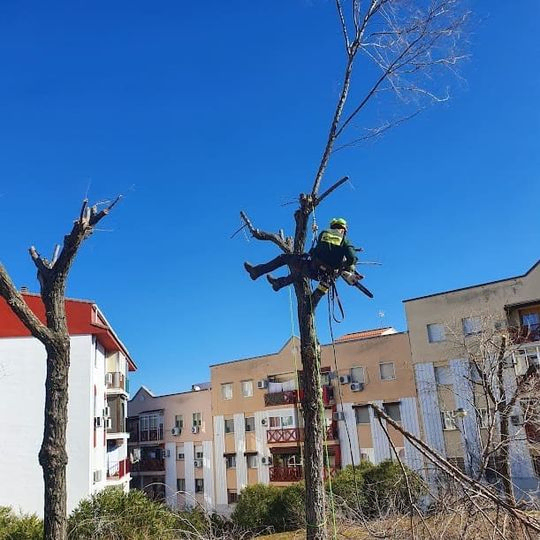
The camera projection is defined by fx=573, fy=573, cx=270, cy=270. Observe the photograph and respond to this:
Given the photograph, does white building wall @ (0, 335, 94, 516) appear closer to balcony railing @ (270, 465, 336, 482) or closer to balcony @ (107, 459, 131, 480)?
balcony @ (107, 459, 131, 480)

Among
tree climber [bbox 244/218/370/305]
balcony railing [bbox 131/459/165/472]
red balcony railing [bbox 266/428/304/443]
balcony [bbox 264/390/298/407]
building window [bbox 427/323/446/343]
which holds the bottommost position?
balcony railing [bbox 131/459/165/472]

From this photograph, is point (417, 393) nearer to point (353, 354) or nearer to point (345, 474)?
point (353, 354)

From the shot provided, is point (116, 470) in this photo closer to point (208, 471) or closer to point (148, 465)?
point (208, 471)

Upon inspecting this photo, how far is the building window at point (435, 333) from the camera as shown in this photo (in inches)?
1092

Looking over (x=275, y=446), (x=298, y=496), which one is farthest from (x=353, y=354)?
(x=298, y=496)

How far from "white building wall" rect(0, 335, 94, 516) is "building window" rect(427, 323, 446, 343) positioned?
52.1 feet

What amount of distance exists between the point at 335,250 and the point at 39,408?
62.6 feet

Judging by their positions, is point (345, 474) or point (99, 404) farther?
point (99, 404)

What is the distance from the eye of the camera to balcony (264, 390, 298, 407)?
1278 inches

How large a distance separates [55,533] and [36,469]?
1642 cm

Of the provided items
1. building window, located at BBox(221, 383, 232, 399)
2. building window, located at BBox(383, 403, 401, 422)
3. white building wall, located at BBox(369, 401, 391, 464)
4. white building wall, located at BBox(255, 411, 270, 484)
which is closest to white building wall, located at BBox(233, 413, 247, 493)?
white building wall, located at BBox(255, 411, 270, 484)

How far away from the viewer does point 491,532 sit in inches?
214

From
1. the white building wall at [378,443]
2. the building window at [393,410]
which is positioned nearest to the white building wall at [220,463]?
the white building wall at [378,443]

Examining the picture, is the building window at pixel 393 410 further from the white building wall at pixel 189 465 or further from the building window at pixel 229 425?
the white building wall at pixel 189 465
